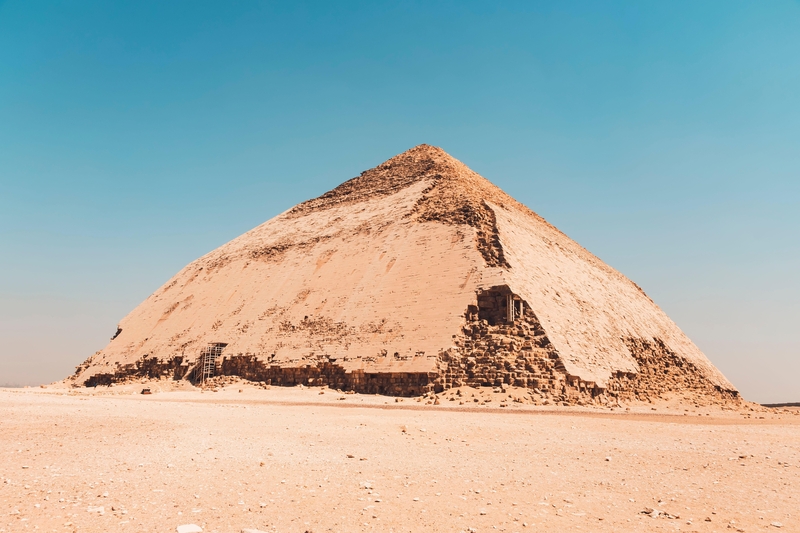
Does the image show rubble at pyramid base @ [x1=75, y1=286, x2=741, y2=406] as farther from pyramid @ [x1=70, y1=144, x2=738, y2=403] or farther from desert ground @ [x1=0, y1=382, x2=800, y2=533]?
desert ground @ [x1=0, y1=382, x2=800, y2=533]

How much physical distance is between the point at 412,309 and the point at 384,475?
14138mm

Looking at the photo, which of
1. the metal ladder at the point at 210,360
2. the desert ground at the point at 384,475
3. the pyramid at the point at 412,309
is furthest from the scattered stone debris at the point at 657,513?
the metal ladder at the point at 210,360

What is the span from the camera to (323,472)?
22.3 ft

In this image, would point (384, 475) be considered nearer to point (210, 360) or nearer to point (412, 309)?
point (412, 309)

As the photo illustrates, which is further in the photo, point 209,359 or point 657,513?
point 209,359

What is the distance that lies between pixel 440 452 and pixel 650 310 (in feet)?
97.7

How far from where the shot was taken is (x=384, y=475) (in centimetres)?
678

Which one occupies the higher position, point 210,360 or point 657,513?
point 210,360

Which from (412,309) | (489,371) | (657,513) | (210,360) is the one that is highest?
(412,309)

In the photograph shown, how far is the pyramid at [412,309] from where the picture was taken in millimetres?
18844

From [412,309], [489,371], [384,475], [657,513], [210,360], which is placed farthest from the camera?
[210,360]

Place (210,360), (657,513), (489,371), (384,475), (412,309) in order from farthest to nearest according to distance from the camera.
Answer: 1. (210,360)
2. (412,309)
3. (489,371)
4. (384,475)
5. (657,513)

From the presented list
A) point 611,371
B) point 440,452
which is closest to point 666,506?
point 440,452

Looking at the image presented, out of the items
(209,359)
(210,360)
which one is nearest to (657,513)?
(210,360)
